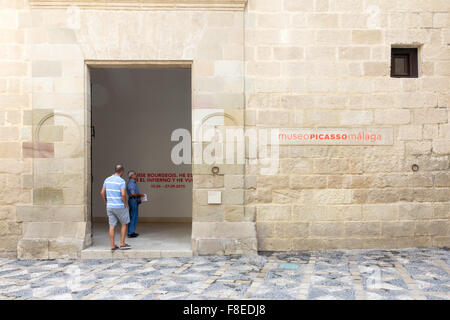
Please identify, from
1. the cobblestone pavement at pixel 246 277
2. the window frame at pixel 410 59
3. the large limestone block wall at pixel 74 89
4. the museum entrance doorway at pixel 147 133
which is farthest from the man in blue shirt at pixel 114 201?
the window frame at pixel 410 59

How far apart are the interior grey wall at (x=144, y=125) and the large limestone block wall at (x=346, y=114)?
3911mm

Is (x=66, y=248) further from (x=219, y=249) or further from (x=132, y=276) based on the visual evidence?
(x=219, y=249)

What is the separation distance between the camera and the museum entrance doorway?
975cm

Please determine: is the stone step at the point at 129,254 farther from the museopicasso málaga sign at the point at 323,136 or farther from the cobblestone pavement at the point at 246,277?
the museopicasso málaga sign at the point at 323,136

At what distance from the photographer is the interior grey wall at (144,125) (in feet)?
32.0

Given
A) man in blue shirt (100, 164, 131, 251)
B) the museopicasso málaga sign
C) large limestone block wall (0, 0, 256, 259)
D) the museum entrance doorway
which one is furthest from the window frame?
the museum entrance doorway

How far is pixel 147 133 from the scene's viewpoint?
9.82 metres

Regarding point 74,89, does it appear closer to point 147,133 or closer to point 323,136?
point 147,133

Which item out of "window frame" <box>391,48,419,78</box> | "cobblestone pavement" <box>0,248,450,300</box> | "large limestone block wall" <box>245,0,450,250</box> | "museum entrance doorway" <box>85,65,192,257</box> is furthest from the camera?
"museum entrance doorway" <box>85,65,192,257</box>

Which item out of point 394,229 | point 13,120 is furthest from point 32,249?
point 394,229

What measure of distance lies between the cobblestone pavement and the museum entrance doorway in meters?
4.01

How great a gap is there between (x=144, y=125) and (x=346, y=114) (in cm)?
538

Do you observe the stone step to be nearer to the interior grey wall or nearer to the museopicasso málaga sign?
the museopicasso málaga sign

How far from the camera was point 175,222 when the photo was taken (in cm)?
959
